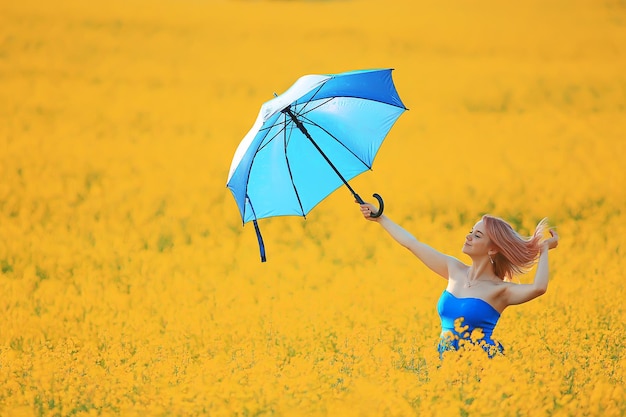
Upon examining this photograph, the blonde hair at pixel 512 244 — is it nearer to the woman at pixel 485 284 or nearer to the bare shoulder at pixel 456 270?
the woman at pixel 485 284

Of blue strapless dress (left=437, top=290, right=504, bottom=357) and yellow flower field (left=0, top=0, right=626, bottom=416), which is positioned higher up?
yellow flower field (left=0, top=0, right=626, bottom=416)

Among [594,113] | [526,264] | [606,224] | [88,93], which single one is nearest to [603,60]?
[594,113]

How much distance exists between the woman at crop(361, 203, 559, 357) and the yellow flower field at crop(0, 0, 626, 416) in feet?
0.64

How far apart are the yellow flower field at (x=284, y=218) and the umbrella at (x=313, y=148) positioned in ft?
3.20

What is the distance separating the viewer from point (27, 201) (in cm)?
1012

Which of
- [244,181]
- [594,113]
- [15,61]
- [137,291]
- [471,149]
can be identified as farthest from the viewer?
[15,61]

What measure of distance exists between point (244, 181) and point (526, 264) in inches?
61.2

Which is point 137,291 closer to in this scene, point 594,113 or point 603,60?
point 594,113

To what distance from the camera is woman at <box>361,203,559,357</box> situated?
4906 millimetres

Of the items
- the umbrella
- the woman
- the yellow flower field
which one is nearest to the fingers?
the woman

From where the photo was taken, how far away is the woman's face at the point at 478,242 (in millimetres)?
5000

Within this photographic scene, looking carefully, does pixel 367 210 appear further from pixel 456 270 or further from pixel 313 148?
pixel 313 148

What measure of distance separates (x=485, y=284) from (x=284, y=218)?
520 cm

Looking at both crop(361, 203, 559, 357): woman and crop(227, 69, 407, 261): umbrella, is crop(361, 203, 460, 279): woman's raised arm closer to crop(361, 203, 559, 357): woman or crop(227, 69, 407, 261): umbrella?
crop(361, 203, 559, 357): woman
